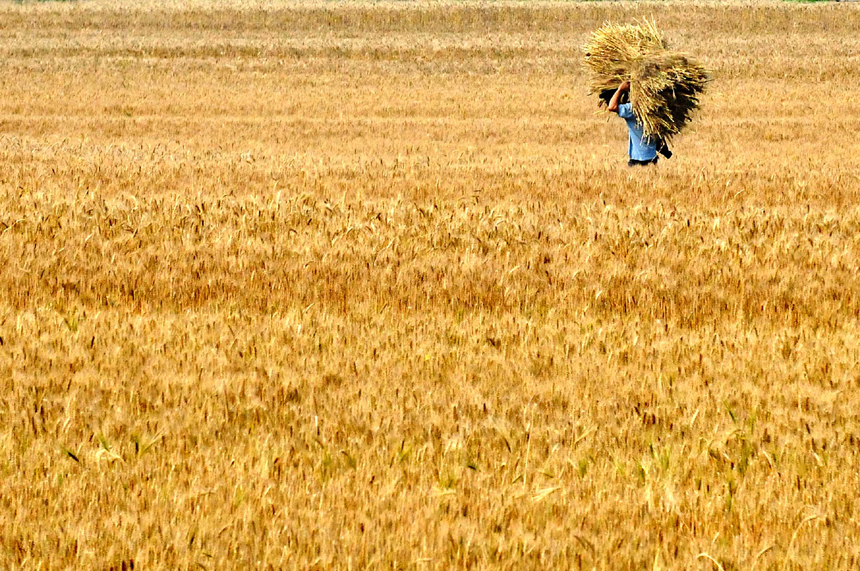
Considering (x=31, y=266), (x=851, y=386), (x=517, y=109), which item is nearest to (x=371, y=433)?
(x=851, y=386)

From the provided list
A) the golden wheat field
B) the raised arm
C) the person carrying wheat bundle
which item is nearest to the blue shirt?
the person carrying wheat bundle

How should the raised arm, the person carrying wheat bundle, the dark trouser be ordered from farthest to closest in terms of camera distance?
the dark trouser → the person carrying wheat bundle → the raised arm

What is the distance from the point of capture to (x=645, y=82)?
11.9 metres

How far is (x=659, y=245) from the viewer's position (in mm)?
8148

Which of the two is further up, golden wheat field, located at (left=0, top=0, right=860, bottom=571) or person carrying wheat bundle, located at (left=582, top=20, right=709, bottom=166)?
person carrying wheat bundle, located at (left=582, top=20, right=709, bottom=166)

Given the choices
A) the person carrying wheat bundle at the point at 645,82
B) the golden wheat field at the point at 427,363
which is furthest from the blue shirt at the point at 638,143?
the golden wheat field at the point at 427,363

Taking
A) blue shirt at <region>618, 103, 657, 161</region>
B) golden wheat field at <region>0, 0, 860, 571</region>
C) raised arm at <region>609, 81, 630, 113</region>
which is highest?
raised arm at <region>609, 81, 630, 113</region>

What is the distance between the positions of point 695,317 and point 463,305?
142 cm

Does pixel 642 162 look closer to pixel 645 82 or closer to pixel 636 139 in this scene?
pixel 636 139

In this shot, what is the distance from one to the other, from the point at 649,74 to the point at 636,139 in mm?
812

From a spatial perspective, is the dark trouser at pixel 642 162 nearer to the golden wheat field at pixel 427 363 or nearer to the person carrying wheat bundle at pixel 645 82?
the person carrying wheat bundle at pixel 645 82

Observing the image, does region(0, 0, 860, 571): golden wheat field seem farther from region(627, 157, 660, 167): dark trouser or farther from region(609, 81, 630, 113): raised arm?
region(609, 81, 630, 113): raised arm

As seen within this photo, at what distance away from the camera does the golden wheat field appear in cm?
325

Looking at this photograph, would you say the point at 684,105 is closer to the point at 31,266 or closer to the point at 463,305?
the point at 463,305
